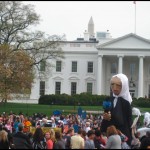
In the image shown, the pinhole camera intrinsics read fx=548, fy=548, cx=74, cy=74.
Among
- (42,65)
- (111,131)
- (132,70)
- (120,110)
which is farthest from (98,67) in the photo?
(111,131)

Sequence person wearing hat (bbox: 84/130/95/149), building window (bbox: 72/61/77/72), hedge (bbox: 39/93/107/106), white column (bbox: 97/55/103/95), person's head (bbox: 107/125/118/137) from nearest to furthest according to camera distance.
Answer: person's head (bbox: 107/125/118/137)
person wearing hat (bbox: 84/130/95/149)
hedge (bbox: 39/93/107/106)
white column (bbox: 97/55/103/95)
building window (bbox: 72/61/77/72)

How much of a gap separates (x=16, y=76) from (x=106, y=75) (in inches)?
1518

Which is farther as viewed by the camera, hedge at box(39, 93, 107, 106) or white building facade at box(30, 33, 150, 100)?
white building facade at box(30, 33, 150, 100)

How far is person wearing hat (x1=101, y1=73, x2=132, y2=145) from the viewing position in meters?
11.8

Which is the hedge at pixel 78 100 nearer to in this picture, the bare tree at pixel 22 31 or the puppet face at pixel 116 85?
the bare tree at pixel 22 31

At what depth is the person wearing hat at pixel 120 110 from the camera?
11773 millimetres

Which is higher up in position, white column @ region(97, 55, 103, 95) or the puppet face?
white column @ region(97, 55, 103, 95)

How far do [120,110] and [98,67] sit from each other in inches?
2778

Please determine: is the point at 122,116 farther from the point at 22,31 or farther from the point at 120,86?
the point at 22,31

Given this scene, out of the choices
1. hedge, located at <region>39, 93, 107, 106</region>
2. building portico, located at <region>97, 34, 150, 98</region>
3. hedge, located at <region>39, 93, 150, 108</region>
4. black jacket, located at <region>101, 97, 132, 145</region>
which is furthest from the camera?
building portico, located at <region>97, 34, 150, 98</region>

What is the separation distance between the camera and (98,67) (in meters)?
82.4

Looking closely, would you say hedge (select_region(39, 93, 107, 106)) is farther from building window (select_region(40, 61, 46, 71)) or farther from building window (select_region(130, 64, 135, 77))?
building window (select_region(130, 64, 135, 77))

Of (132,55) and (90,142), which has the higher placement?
(132,55)

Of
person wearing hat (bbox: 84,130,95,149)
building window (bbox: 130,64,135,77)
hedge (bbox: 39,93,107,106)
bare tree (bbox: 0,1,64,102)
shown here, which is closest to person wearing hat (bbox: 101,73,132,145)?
person wearing hat (bbox: 84,130,95,149)
